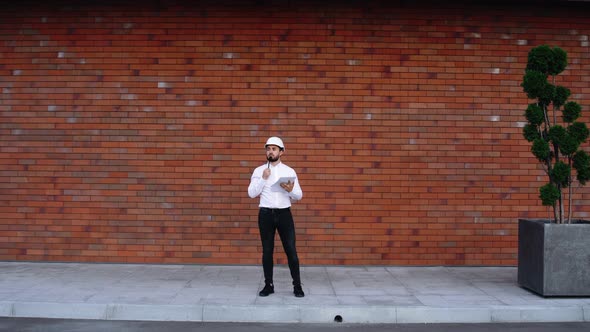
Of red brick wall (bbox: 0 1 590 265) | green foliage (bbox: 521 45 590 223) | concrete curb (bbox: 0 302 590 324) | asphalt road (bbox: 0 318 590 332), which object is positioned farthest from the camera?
red brick wall (bbox: 0 1 590 265)

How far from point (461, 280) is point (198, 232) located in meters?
3.87

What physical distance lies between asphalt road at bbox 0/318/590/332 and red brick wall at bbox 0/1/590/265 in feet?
9.33

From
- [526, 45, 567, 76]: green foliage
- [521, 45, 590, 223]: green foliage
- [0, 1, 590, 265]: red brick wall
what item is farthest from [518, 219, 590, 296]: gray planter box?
[0, 1, 590, 265]: red brick wall

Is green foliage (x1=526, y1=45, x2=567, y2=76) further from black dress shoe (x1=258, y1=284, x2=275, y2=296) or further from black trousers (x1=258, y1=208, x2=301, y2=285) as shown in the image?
black dress shoe (x1=258, y1=284, x2=275, y2=296)

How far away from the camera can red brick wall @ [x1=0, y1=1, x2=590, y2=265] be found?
8672 millimetres

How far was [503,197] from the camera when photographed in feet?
28.7

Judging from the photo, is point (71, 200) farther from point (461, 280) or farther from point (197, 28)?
point (461, 280)

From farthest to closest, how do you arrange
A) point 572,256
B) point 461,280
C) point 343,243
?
1. point 343,243
2. point 461,280
3. point 572,256

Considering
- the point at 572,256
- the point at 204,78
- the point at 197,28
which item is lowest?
the point at 572,256

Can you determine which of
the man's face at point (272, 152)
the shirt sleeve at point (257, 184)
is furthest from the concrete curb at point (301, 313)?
the man's face at point (272, 152)

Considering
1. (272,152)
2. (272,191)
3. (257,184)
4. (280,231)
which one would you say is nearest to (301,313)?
(280,231)

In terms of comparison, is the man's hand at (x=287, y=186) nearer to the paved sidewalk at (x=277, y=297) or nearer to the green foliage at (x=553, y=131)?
the paved sidewalk at (x=277, y=297)

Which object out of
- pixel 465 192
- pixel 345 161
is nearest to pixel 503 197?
pixel 465 192

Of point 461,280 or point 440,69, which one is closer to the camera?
point 461,280
